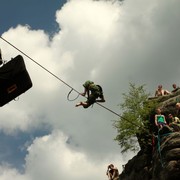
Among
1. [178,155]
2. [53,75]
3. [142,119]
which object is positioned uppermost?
[142,119]

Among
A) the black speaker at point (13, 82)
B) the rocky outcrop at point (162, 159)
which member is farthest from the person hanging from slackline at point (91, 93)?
the black speaker at point (13, 82)

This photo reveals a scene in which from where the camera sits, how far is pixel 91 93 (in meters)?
18.1

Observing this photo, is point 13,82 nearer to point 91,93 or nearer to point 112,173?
point 91,93

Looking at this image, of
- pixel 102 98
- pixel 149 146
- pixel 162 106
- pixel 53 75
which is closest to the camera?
pixel 53 75

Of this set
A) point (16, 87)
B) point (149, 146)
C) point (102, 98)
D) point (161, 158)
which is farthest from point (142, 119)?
point (16, 87)

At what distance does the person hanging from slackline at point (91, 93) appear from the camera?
1798 cm

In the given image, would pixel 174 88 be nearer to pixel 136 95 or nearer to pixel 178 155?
pixel 136 95

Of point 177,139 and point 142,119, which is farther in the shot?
point 142,119

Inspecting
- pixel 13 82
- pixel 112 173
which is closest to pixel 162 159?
pixel 112 173

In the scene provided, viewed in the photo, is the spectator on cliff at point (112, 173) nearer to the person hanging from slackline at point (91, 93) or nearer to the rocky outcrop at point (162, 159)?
the rocky outcrop at point (162, 159)

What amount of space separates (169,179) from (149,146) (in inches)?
248

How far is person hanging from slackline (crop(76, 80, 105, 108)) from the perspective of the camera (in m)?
18.0

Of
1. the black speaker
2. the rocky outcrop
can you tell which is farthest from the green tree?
the black speaker

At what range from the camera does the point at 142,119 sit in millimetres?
31016
